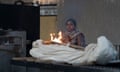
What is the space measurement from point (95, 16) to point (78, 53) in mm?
4264

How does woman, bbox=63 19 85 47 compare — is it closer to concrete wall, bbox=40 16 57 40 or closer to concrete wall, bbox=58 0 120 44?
concrete wall, bbox=58 0 120 44

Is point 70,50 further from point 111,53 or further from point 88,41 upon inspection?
point 88,41

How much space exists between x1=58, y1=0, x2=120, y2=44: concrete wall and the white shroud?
3.29 meters

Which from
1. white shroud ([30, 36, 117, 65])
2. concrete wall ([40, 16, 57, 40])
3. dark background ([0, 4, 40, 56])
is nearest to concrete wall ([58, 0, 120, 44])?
dark background ([0, 4, 40, 56])

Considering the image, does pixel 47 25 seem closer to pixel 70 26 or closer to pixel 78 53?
pixel 70 26

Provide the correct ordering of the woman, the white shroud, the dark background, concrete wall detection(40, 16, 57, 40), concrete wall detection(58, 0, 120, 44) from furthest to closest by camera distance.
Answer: concrete wall detection(40, 16, 57, 40) → the dark background → concrete wall detection(58, 0, 120, 44) → the woman → the white shroud

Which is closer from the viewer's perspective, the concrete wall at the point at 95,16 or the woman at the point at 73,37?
the woman at the point at 73,37

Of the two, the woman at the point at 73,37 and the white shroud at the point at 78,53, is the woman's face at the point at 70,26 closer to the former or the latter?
the woman at the point at 73,37

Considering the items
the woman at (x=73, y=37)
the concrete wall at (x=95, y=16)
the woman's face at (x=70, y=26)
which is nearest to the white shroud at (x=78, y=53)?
the woman at (x=73, y=37)

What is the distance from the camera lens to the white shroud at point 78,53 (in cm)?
427

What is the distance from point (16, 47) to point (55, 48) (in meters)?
1.22

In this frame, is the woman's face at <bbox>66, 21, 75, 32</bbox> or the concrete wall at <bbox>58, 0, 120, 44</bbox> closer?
the woman's face at <bbox>66, 21, 75, 32</bbox>

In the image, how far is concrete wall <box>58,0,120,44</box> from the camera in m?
8.25

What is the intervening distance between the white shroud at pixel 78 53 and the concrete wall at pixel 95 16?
130 inches
